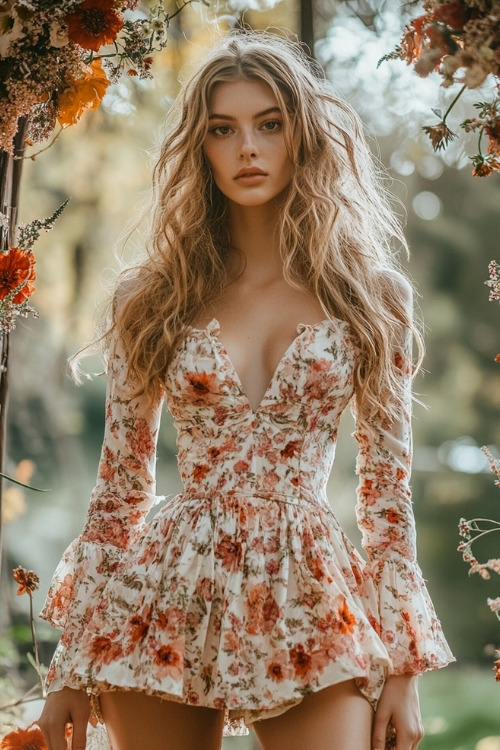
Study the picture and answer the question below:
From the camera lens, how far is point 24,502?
2.88 metres

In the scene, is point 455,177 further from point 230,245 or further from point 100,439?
point 100,439

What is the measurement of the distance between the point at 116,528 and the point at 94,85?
82cm

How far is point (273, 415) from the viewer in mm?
1578

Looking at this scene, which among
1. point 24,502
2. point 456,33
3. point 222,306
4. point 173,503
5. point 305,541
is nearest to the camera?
point 456,33

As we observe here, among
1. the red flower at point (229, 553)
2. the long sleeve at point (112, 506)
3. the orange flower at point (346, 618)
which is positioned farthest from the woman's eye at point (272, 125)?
the orange flower at point (346, 618)

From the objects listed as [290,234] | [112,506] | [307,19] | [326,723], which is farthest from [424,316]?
[326,723]

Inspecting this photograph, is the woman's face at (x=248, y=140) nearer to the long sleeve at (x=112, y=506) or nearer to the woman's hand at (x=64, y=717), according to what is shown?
the long sleeve at (x=112, y=506)

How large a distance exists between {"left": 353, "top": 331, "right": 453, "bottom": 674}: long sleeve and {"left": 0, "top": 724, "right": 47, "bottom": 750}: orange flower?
752 millimetres

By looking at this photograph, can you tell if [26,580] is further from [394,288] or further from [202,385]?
[394,288]

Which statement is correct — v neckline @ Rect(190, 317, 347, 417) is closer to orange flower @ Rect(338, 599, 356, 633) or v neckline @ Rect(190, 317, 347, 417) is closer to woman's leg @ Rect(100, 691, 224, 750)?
orange flower @ Rect(338, 599, 356, 633)

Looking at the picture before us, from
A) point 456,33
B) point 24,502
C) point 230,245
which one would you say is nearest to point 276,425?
point 230,245

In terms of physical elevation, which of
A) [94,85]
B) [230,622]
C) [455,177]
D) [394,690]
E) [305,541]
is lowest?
[394,690]

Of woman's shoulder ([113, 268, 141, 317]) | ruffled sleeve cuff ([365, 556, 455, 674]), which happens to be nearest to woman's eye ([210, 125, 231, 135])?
woman's shoulder ([113, 268, 141, 317])

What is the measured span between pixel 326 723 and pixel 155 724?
0.29 metres
